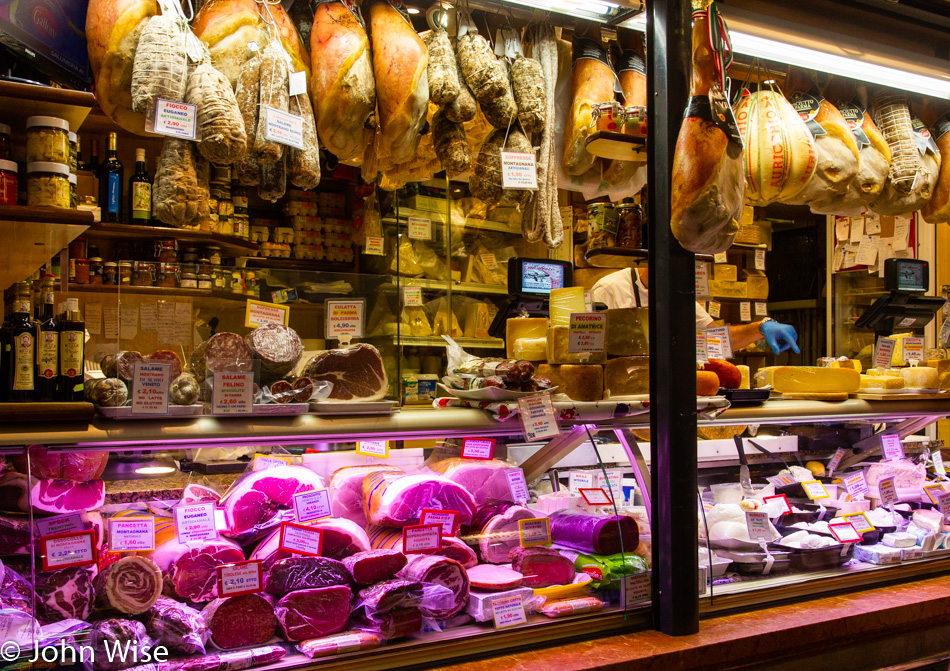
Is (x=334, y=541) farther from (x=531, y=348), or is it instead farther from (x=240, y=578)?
(x=531, y=348)

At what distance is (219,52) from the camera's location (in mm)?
2170

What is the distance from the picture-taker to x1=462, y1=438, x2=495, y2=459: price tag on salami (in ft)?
9.31

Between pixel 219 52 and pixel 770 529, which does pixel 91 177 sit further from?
pixel 770 529

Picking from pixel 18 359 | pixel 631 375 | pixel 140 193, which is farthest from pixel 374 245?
pixel 18 359

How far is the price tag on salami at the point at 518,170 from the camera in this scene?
249cm

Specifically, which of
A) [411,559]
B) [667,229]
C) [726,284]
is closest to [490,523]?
[411,559]

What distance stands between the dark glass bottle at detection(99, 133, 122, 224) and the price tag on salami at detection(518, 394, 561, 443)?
365cm

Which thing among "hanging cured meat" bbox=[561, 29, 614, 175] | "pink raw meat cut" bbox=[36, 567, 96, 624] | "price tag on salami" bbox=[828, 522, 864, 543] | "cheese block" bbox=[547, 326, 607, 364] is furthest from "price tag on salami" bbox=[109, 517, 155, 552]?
"price tag on salami" bbox=[828, 522, 864, 543]

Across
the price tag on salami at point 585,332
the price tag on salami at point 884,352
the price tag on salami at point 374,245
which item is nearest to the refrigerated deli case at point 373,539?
the price tag on salami at point 585,332

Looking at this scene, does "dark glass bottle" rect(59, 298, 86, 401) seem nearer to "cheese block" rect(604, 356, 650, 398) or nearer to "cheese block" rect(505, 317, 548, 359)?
"cheese block" rect(505, 317, 548, 359)

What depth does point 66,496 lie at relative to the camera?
81.4 inches

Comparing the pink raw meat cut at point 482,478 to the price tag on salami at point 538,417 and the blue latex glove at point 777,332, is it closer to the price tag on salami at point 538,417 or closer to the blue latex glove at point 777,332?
the price tag on salami at point 538,417

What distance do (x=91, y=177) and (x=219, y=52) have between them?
10.6 ft

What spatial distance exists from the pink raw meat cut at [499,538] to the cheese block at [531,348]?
0.60m
